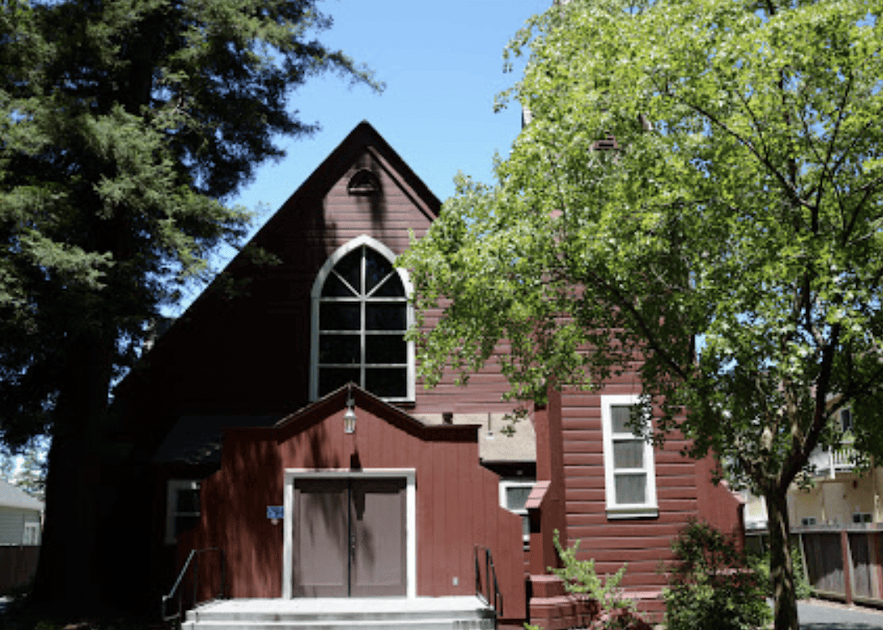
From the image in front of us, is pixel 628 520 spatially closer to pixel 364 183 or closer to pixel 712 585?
pixel 712 585

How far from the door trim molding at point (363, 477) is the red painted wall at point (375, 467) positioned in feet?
0.26

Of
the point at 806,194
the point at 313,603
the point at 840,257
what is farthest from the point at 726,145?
the point at 313,603

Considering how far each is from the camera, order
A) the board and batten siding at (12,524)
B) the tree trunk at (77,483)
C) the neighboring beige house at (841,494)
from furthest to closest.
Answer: the board and batten siding at (12,524)
the neighboring beige house at (841,494)
the tree trunk at (77,483)

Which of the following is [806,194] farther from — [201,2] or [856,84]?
[201,2]

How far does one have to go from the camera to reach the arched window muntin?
19.5 meters

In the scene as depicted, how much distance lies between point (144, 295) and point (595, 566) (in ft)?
33.2

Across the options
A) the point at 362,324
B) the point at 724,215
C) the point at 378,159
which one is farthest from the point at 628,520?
the point at 378,159

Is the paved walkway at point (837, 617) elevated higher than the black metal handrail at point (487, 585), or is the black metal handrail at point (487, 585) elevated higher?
the black metal handrail at point (487, 585)

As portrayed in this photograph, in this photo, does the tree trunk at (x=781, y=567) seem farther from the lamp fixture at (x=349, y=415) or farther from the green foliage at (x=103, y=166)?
the green foliage at (x=103, y=166)

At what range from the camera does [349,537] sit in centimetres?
1523

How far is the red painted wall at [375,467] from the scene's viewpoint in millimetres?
14812

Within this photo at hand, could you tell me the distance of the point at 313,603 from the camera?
1415 centimetres

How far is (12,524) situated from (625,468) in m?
32.5

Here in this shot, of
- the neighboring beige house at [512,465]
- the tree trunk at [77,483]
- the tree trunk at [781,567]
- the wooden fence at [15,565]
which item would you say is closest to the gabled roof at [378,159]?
the neighboring beige house at [512,465]
